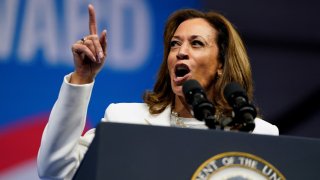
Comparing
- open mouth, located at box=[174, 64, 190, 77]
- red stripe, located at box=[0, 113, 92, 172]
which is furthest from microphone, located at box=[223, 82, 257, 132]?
red stripe, located at box=[0, 113, 92, 172]

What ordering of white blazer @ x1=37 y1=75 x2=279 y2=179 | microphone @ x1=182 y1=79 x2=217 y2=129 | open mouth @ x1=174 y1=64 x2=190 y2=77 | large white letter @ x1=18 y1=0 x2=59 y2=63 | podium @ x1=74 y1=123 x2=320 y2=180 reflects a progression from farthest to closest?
large white letter @ x1=18 y1=0 x2=59 y2=63 < open mouth @ x1=174 y1=64 x2=190 y2=77 < white blazer @ x1=37 y1=75 x2=279 y2=179 < microphone @ x1=182 y1=79 x2=217 y2=129 < podium @ x1=74 y1=123 x2=320 y2=180

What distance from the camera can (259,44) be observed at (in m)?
2.79

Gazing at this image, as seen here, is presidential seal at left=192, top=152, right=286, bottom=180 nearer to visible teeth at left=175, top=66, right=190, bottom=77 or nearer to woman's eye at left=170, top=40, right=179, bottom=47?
visible teeth at left=175, top=66, right=190, bottom=77

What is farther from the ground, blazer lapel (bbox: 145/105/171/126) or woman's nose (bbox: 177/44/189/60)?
woman's nose (bbox: 177/44/189/60)

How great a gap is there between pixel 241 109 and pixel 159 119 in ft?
2.03

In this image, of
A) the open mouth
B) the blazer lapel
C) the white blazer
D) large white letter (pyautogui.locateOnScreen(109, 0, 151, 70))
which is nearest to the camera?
the white blazer

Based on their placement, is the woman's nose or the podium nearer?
the podium

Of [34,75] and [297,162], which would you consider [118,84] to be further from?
[297,162]

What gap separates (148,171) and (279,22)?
6.04 ft

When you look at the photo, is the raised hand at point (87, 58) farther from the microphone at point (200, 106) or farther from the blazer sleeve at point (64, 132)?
the microphone at point (200, 106)

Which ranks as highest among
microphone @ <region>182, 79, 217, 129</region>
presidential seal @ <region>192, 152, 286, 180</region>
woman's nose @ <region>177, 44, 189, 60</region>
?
woman's nose @ <region>177, 44, 189, 60</region>

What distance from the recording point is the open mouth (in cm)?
197

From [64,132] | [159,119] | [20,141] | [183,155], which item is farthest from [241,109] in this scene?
[20,141]

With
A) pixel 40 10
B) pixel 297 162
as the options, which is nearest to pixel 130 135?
pixel 297 162
